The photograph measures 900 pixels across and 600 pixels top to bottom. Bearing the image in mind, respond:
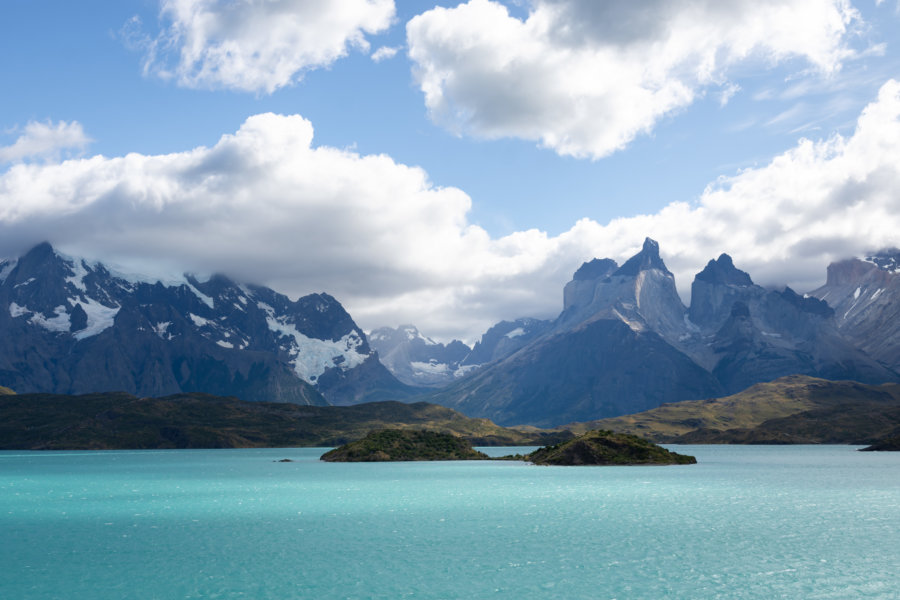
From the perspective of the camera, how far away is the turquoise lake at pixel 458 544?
169 ft

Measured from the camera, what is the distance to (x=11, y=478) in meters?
187

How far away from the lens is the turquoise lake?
5156cm

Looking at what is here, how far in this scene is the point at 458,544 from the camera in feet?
230

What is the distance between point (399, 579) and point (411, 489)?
8737 centimetres

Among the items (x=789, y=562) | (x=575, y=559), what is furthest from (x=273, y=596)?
(x=789, y=562)

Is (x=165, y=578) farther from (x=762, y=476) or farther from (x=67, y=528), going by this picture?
(x=762, y=476)

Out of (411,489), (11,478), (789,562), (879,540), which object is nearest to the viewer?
(789,562)

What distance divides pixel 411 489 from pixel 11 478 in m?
110

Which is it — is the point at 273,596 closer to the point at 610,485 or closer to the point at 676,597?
the point at 676,597

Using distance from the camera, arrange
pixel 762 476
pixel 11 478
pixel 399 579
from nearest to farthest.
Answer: pixel 399 579
pixel 762 476
pixel 11 478

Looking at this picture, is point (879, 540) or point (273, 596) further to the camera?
point (879, 540)

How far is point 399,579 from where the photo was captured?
54.2 m

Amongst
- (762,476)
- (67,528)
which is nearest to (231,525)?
(67,528)

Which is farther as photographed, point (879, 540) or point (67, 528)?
point (67, 528)
